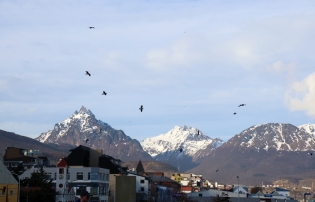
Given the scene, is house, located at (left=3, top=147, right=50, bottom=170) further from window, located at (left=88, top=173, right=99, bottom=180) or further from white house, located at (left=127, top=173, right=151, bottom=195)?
window, located at (left=88, top=173, right=99, bottom=180)

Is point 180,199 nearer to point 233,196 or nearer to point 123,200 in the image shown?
point 233,196

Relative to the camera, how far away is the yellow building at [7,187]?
8219cm

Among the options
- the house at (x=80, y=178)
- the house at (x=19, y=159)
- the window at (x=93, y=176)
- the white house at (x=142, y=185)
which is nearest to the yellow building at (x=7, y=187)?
the house at (x=80, y=178)

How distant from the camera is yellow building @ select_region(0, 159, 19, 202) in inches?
3236

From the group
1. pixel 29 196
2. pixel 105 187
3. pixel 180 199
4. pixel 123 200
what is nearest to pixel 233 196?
pixel 180 199

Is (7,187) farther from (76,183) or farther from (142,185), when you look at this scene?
(142,185)

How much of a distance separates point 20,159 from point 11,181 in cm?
8296

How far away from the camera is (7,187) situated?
83.6 m

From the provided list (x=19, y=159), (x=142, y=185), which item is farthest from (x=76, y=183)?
(x=19, y=159)

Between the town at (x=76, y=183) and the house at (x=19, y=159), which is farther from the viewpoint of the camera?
the house at (x=19, y=159)

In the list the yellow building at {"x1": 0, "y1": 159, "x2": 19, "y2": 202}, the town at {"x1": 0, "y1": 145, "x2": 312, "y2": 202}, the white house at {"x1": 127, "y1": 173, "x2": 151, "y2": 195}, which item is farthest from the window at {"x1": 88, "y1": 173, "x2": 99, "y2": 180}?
the yellow building at {"x1": 0, "y1": 159, "x2": 19, "y2": 202}

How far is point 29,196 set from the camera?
296 ft

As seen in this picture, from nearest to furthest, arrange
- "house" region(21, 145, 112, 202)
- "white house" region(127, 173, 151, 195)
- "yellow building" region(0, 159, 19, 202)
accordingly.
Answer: "yellow building" region(0, 159, 19, 202) → "house" region(21, 145, 112, 202) → "white house" region(127, 173, 151, 195)

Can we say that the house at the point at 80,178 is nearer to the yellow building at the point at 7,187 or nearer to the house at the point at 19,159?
the yellow building at the point at 7,187
